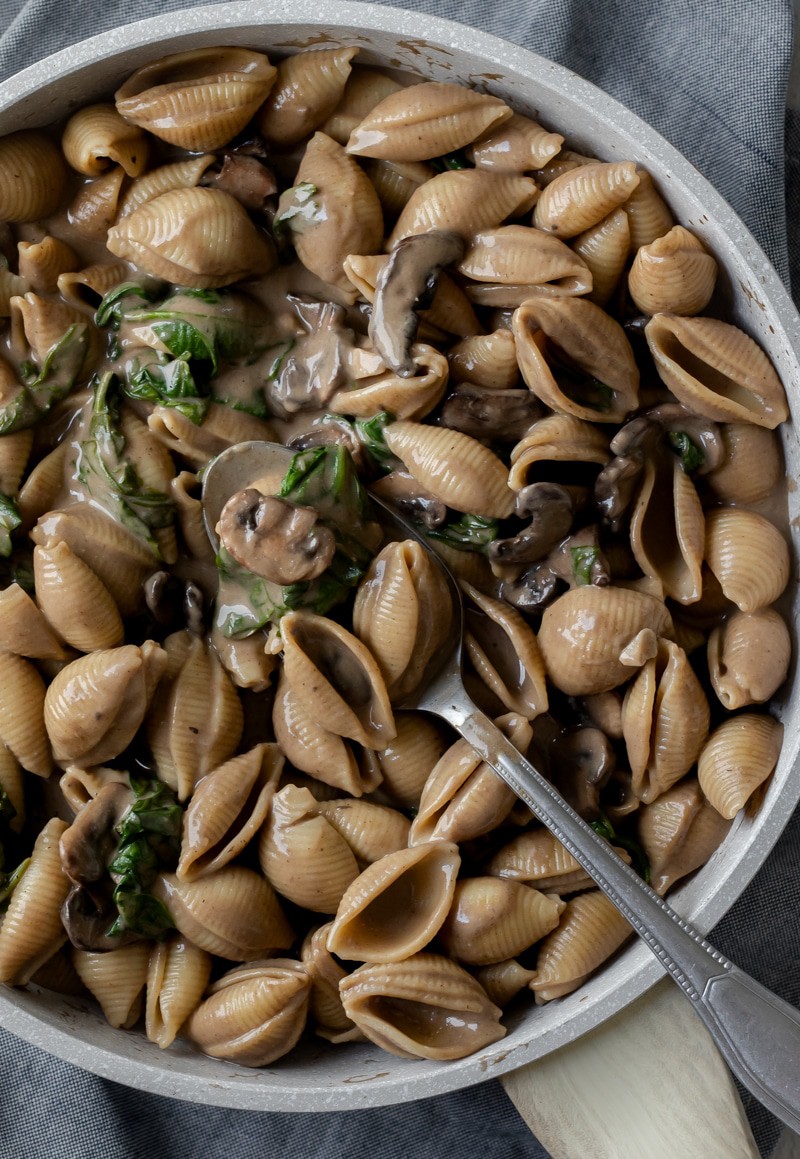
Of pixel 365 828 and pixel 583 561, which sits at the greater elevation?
pixel 583 561

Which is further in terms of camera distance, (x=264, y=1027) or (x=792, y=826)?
(x=792, y=826)

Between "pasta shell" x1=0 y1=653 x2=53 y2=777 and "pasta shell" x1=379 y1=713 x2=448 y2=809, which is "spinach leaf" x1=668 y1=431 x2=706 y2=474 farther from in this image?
"pasta shell" x1=0 y1=653 x2=53 y2=777

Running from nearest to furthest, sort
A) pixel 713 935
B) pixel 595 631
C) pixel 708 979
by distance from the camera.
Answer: pixel 708 979 → pixel 595 631 → pixel 713 935

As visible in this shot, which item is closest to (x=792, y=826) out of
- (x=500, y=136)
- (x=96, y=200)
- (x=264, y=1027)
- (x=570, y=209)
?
(x=264, y=1027)

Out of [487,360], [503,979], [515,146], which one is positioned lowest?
[503,979]

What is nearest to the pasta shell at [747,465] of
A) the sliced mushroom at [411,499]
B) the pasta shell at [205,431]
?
the sliced mushroom at [411,499]

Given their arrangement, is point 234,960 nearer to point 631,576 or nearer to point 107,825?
point 107,825

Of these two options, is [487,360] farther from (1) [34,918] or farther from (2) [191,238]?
(1) [34,918]

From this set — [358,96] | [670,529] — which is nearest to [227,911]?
[670,529]
